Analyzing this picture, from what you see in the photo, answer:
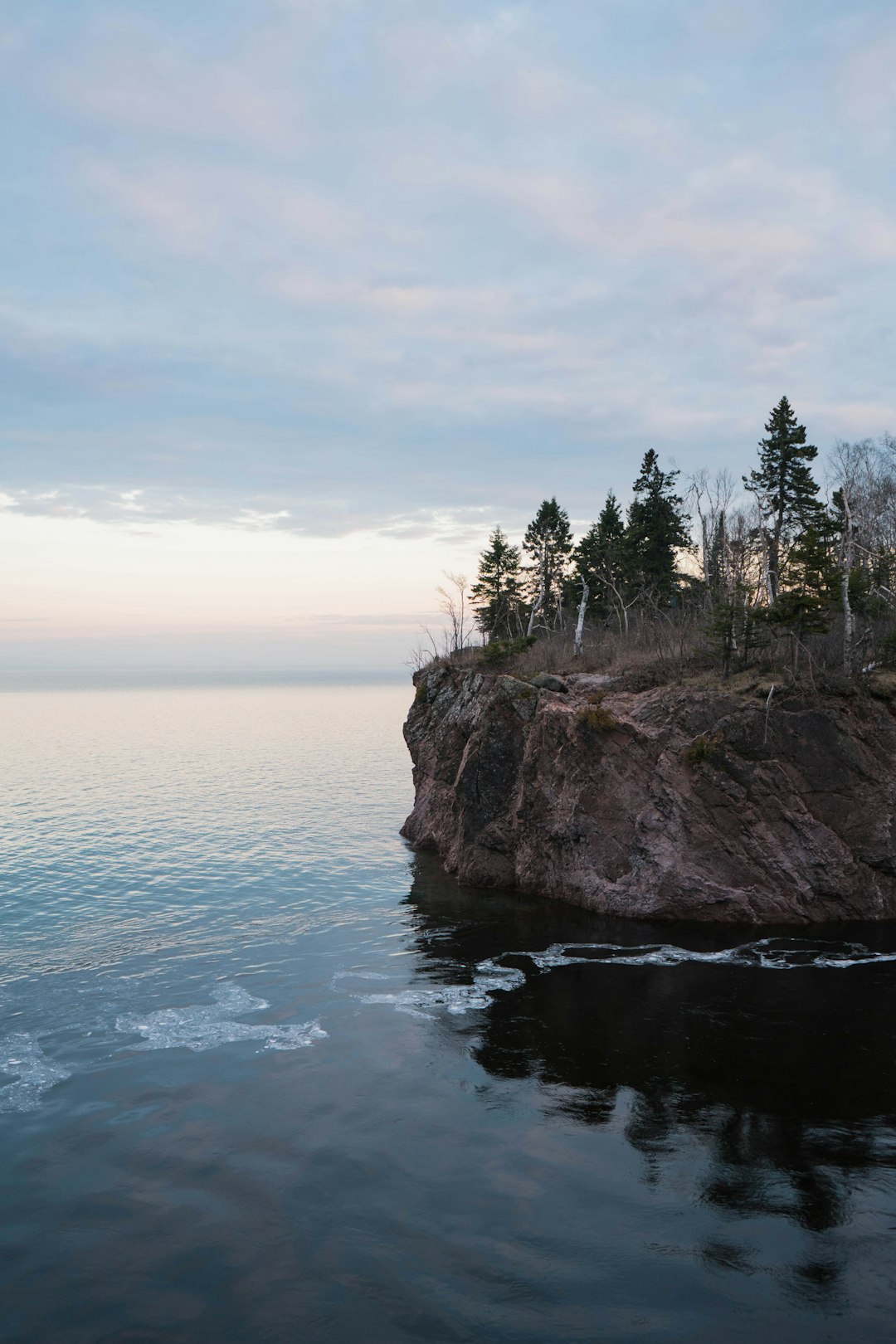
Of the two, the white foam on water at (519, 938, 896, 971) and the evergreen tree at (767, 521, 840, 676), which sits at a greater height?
the evergreen tree at (767, 521, 840, 676)

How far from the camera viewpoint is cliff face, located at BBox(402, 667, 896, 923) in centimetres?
3031

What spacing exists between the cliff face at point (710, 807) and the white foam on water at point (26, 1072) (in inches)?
808

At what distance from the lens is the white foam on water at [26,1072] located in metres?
17.9

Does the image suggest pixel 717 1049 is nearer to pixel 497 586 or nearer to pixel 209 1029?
pixel 209 1029

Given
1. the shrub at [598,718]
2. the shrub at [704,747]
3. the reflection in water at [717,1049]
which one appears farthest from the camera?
the shrub at [598,718]

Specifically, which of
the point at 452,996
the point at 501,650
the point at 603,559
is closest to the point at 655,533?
the point at 603,559

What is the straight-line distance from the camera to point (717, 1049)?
67.1ft

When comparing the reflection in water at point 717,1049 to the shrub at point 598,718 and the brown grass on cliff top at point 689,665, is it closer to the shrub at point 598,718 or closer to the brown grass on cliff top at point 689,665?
the shrub at point 598,718

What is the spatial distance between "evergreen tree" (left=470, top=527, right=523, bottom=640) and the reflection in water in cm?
4001

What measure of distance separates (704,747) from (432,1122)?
18.4 metres

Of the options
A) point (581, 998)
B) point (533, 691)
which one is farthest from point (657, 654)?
point (581, 998)

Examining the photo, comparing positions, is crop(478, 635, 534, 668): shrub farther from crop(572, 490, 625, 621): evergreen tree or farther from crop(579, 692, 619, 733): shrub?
crop(572, 490, 625, 621): evergreen tree

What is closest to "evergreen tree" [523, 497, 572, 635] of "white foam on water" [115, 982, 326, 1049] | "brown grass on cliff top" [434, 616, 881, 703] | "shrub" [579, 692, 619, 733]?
"brown grass on cliff top" [434, 616, 881, 703]

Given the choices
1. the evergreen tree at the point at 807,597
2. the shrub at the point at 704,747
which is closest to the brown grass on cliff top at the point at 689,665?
the evergreen tree at the point at 807,597
